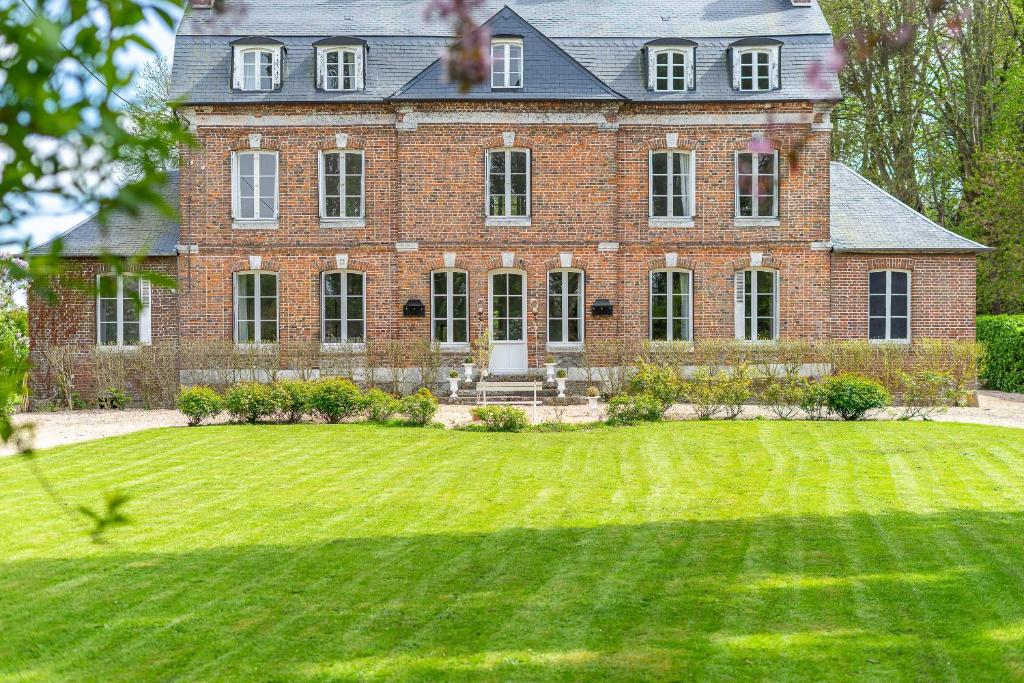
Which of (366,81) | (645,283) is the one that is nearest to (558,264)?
(645,283)

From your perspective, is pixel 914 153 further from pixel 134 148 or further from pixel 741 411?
pixel 134 148

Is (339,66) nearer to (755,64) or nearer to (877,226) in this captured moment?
(755,64)

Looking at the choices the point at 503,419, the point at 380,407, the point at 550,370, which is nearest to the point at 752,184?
the point at 550,370

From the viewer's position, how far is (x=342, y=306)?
22938mm

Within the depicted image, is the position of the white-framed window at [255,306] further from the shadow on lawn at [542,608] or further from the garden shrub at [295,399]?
the shadow on lawn at [542,608]

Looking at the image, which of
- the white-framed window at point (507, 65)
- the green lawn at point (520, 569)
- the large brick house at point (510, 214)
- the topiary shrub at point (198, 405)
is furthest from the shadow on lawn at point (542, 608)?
the white-framed window at point (507, 65)

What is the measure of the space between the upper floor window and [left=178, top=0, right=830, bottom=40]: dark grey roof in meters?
0.85

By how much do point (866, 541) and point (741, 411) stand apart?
10.2 metres

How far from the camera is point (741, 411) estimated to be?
59.9ft

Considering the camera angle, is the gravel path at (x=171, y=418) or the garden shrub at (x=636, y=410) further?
the garden shrub at (x=636, y=410)

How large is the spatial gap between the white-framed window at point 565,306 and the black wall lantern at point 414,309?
2795 millimetres

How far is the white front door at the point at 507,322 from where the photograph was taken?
22719 millimetres

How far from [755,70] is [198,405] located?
14.3m

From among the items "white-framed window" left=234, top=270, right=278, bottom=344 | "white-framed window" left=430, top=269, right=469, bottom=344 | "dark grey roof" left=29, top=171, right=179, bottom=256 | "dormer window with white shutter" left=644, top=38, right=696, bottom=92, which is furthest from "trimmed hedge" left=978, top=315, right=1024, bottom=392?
"dark grey roof" left=29, top=171, right=179, bottom=256
